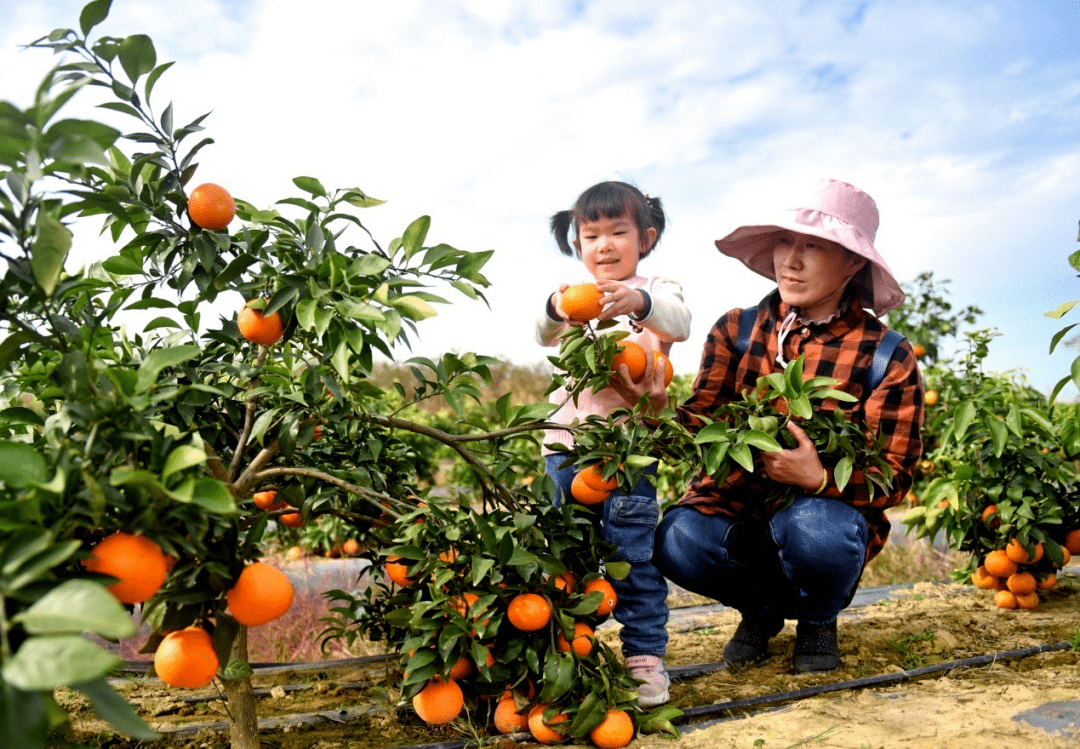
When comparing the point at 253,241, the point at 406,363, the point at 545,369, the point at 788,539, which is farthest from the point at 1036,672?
the point at 545,369

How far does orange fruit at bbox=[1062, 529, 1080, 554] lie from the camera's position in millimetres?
2920

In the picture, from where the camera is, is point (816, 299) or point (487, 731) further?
point (816, 299)

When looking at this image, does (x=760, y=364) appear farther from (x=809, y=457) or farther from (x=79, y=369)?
(x=79, y=369)

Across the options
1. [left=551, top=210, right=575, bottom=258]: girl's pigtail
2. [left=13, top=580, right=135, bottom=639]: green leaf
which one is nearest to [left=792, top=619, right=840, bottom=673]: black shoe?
[left=551, top=210, right=575, bottom=258]: girl's pigtail

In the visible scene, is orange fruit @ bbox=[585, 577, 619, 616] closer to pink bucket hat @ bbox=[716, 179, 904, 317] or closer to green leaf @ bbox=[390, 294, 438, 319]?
green leaf @ bbox=[390, 294, 438, 319]

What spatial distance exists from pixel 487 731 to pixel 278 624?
6.45 ft

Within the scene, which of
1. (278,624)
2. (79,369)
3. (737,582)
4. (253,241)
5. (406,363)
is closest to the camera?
(79,369)

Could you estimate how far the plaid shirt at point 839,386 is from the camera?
2.19 metres

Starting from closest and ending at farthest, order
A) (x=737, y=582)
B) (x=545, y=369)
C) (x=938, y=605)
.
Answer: (x=737, y=582) → (x=938, y=605) → (x=545, y=369)

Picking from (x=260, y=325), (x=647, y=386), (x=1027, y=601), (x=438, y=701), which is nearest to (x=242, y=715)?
(x=438, y=701)

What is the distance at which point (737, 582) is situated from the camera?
237 cm

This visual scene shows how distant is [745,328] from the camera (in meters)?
2.47

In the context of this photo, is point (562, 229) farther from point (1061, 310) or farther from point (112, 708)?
point (112, 708)

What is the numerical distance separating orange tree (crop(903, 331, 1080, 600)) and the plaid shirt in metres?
0.55
